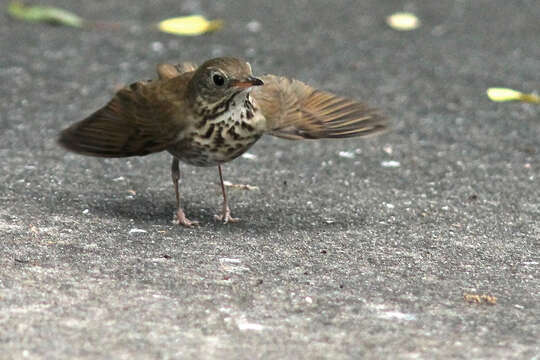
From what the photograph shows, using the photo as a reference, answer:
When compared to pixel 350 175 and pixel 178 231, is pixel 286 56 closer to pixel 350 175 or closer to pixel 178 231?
pixel 350 175

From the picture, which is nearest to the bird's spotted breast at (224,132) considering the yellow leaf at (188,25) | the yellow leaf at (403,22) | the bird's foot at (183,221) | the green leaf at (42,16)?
the bird's foot at (183,221)

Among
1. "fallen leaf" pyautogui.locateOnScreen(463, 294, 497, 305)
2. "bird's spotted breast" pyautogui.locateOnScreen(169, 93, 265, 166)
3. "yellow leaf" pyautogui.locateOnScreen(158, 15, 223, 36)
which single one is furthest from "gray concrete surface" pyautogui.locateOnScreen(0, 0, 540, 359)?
"bird's spotted breast" pyautogui.locateOnScreen(169, 93, 265, 166)

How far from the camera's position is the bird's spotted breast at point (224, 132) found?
197 inches

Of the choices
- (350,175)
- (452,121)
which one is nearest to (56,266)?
(350,175)

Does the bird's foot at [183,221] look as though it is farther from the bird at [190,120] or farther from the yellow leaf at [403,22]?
the yellow leaf at [403,22]

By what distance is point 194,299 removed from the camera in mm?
4031

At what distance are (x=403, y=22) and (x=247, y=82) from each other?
507 centimetres

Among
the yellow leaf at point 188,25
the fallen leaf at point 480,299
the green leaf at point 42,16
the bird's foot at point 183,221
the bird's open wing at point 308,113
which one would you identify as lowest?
the fallen leaf at point 480,299

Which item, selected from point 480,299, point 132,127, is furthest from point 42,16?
point 480,299

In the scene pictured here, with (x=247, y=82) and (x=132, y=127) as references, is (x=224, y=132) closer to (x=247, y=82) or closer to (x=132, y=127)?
(x=247, y=82)

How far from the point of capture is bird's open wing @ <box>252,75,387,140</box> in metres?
5.29

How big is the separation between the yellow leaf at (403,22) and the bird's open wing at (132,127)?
15.9 feet

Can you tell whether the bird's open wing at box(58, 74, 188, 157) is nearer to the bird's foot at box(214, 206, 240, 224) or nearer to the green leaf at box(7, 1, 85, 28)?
the bird's foot at box(214, 206, 240, 224)

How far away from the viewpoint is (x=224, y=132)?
5.00 metres
